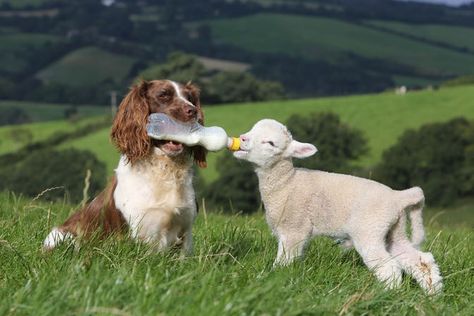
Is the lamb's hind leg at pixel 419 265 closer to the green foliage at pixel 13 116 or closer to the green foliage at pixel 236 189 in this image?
the green foliage at pixel 236 189

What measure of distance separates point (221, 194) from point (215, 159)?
9.70m

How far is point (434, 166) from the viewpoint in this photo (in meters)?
75.2

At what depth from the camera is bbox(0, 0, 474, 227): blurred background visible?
2857 inches

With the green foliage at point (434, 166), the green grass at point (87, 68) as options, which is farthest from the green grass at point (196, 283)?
the green grass at point (87, 68)

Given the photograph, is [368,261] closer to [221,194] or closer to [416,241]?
Result: [416,241]

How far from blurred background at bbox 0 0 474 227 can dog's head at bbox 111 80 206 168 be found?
0.40 meters

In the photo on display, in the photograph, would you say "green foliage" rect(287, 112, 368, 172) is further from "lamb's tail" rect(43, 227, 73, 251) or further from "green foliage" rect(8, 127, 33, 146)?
"lamb's tail" rect(43, 227, 73, 251)

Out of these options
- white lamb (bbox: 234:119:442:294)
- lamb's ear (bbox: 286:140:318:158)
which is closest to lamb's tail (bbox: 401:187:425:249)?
white lamb (bbox: 234:119:442:294)

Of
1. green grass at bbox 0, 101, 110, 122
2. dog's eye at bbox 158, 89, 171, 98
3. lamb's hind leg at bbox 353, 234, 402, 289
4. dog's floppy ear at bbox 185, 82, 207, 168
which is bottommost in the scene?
green grass at bbox 0, 101, 110, 122

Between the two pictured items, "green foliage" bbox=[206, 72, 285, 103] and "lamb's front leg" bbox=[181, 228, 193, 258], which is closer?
"lamb's front leg" bbox=[181, 228, 193, 258]

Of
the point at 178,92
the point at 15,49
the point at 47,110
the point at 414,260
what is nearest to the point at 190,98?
the point at 178,92

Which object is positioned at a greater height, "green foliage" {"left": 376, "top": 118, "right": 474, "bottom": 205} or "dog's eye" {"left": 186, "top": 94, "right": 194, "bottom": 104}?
"dog's eye" {"left": 186, "top": 94, "right": 194, "bottom": 104}

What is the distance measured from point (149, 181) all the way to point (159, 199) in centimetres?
17

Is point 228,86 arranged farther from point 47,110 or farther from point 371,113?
point 47,110
